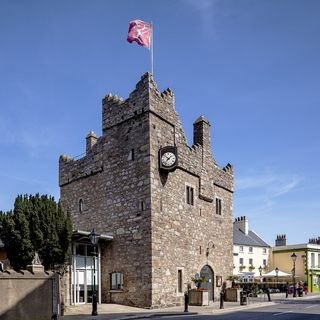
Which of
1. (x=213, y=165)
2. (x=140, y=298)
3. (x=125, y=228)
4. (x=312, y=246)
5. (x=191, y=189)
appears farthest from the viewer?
(x=312, y=246)

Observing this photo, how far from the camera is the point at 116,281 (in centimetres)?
2794

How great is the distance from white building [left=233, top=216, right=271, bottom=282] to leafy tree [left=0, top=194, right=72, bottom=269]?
3966 centimetres

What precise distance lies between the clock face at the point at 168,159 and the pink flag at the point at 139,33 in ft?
21.0

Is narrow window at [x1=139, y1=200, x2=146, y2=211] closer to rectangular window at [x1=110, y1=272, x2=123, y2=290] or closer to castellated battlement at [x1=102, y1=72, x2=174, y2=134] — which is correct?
rectangular window at [x1=110, y1=272, x2=123, y2=290]

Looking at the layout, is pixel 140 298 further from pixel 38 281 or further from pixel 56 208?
pixel 38 281

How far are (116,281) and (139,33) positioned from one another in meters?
14.5

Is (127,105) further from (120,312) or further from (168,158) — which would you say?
(120,312)

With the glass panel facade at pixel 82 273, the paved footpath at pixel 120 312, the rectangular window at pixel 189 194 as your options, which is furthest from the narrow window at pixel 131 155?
the paved footpath at pixel 120 312

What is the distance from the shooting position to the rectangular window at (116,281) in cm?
2765

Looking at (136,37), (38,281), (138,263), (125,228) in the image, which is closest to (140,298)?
(138,263)

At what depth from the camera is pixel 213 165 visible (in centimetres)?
3459

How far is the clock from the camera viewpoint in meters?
27.6

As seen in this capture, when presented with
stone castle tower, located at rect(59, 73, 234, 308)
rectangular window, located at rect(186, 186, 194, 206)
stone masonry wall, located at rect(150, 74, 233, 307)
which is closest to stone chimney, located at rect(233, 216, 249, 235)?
stone masonry wall, located at rect(150, 74, 233, 307)

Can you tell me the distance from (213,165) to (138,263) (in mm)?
10744
